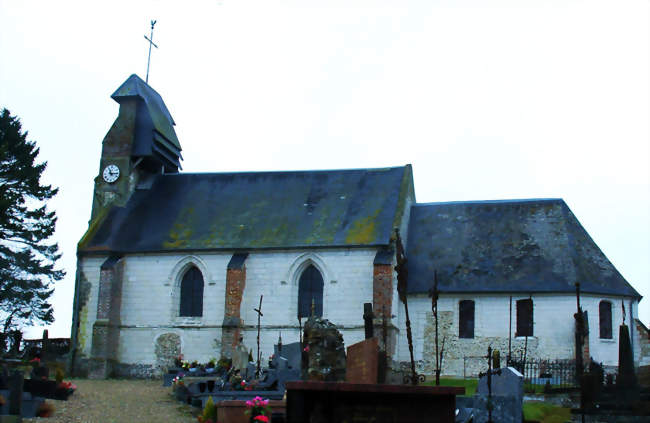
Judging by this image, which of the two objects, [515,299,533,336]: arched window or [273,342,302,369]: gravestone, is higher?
[515,299,533,336]: arched window

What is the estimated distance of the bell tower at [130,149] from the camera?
3625cm

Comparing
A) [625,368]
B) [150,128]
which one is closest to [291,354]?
[625,368]

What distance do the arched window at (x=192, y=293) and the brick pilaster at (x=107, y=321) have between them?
8.34 feet

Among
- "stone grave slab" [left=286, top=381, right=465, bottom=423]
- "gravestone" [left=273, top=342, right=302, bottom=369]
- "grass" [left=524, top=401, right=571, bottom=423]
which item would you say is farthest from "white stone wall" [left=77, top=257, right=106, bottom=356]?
"stone grave slab" [left=286, top=381, right=465, bottom=423]

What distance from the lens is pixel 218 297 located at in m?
32.6

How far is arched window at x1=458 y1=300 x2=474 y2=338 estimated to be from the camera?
101 feet

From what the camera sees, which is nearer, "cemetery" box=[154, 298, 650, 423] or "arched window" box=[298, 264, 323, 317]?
"cemetery" box=[154, 298, 650, 423]

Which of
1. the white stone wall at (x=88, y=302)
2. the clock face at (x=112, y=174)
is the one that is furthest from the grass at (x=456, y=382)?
the clock face at (x=112, y=174)

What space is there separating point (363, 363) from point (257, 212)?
2128cm

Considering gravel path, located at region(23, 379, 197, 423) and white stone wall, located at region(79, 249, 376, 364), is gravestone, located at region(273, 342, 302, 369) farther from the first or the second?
white stone wall, located at region(79, 249, 376, 364)

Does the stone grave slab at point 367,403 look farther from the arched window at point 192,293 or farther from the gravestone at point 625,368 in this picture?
the arched window at point 192,293

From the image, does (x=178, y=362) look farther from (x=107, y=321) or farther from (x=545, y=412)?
(x=545, y=412)

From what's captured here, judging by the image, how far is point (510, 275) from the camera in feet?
102

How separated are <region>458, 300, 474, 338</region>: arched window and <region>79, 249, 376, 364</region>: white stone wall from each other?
3436mm
